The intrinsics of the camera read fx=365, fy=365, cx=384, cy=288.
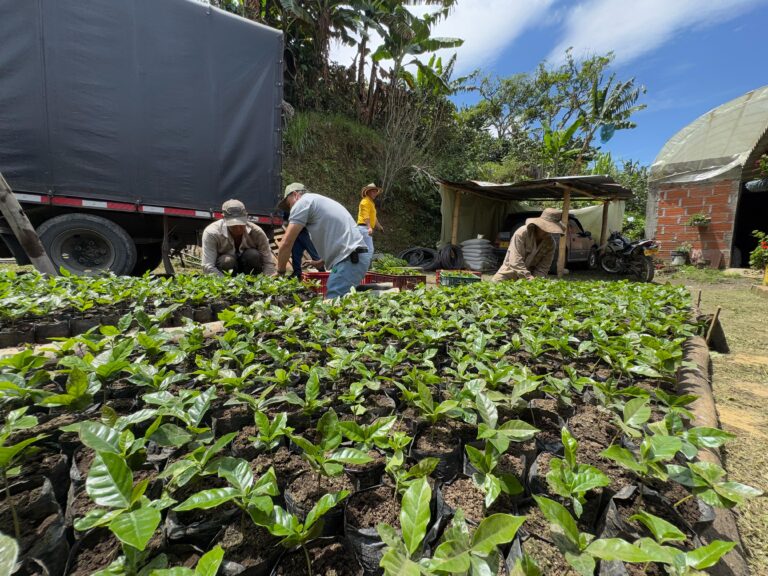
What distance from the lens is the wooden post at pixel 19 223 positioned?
12.0 ft

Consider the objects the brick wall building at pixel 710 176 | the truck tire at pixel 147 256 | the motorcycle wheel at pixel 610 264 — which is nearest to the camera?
the truck tire at pixel 147 256

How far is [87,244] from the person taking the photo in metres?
5.41

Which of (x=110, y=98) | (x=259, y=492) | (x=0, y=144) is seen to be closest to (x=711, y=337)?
(x=259, y=492)

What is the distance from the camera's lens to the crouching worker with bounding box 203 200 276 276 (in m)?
4.20

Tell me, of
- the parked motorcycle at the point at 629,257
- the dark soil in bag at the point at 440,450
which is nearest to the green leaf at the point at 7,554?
the dark soil in bag at the point at 440,450

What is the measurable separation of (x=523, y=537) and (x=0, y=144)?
672cm

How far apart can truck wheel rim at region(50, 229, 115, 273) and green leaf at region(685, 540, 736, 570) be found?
661 cm

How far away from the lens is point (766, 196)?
11.9 m

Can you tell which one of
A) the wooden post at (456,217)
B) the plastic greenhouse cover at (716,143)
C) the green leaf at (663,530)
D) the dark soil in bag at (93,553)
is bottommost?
the dark soil in bag at (93,553)

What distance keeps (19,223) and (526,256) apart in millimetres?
6075

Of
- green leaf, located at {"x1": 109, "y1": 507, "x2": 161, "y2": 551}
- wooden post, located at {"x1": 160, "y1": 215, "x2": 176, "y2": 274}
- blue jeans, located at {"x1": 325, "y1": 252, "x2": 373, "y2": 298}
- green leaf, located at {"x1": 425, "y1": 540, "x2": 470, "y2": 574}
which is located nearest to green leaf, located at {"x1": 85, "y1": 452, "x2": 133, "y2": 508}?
green leaf, located at {"x1": 109, "y1": 507, "x2": 161, "y2": 551}

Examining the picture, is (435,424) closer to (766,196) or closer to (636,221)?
(766,196)

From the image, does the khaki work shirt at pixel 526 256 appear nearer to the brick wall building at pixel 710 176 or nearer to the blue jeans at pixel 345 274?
the blue jeans at pixel 345 274

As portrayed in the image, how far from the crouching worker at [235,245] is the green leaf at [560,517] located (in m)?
3.91
